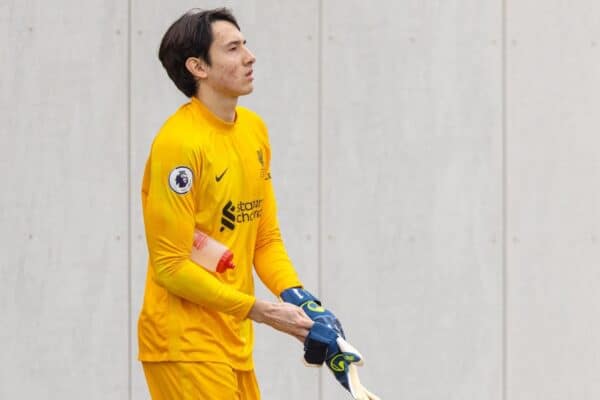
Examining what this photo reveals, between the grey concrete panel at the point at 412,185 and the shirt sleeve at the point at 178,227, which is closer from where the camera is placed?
the shirt sleeve at the point at 178,227

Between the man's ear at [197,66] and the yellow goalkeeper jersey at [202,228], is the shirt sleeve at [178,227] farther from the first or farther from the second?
the man's ear at [197,66]

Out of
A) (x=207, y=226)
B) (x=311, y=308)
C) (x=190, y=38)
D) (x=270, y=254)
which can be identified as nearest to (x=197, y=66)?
(x=190, y=38)

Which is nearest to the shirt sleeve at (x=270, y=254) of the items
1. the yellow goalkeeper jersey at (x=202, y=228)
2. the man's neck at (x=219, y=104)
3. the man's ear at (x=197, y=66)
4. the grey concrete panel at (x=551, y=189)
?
the yellow goalkeeper jersey at (x=202, y=228)

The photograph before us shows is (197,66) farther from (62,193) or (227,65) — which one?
(62,193)

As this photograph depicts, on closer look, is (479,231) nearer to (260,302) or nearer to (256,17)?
(256,17)

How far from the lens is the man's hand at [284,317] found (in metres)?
4.66

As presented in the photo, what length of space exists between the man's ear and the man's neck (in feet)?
0.16

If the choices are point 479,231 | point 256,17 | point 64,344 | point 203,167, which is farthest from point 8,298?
point 203,167

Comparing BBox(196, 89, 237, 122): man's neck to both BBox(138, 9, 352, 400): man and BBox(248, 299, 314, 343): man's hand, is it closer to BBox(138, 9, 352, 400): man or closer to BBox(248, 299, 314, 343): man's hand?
BBox(138, 9, 352, 400): man

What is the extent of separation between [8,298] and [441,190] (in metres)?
1.87

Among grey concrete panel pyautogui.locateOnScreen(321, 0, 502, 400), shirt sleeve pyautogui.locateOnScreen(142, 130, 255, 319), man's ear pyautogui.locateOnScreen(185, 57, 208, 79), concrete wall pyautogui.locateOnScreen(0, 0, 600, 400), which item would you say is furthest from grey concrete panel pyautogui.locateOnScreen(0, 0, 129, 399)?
shirt sleeve pyautogui.locateOnScreen(142, 130, 255, 319)

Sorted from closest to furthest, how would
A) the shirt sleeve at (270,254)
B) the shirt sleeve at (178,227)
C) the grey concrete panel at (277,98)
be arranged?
1. the shirt sleeve at (178,227)
2. the shirt sleeve at (270,254)
3. the grey concrete panel at (277,98)

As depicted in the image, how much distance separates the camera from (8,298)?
22.5 feet

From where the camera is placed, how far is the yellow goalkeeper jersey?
4.64 meters
